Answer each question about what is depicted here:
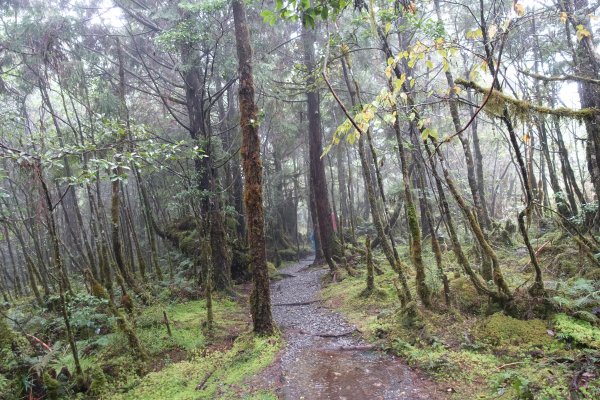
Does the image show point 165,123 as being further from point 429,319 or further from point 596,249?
point 596,249

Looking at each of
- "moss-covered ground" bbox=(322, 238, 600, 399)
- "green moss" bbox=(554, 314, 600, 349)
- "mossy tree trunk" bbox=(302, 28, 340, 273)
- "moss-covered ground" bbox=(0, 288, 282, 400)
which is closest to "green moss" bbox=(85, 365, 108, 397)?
"moss-covered ground" bbox=(0, 288, 282, 400)

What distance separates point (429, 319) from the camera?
648 cm

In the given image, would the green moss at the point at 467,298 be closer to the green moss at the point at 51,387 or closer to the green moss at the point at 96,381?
the green moss at the point at 96,381

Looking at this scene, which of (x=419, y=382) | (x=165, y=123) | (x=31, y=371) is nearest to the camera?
(x=419, y=382)

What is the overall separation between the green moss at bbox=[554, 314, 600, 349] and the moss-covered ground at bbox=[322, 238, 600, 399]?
0.03 ft

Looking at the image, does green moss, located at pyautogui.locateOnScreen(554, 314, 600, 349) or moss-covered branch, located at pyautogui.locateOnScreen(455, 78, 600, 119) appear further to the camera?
moss-covered branch, located at pyautogui.locateOnScreen(455, 78, 600, 119)

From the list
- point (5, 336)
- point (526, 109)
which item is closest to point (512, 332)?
point (526, 109)

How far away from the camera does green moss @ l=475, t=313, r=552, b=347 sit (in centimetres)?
514

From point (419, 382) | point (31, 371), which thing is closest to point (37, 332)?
point (31, 371)

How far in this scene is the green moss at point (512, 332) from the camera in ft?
16.9

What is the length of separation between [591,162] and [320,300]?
717 cm

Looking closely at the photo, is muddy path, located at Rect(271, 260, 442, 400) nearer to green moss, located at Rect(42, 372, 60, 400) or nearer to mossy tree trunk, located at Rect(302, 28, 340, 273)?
green moss, located at Rect(42, 372, 60, 400)

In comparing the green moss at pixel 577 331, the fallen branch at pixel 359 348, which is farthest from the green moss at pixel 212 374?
the green moss at pixel 577 331

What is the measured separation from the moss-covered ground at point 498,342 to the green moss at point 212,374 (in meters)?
1.95
